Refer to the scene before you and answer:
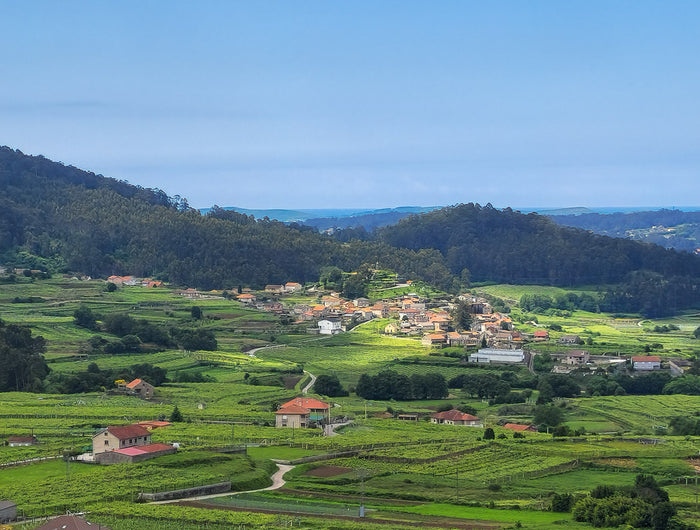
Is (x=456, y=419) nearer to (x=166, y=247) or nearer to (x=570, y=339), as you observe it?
(x=570, y=339)

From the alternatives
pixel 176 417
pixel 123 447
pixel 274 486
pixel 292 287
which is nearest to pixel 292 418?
pixel 176 417

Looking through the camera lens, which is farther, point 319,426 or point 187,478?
point 319,426

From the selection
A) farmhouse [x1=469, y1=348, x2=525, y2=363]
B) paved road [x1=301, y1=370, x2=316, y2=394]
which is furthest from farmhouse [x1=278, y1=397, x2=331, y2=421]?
farmhouse [x1=469, y1=348, x2=525, y2=363]

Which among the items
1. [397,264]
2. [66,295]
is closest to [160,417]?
[66,295]

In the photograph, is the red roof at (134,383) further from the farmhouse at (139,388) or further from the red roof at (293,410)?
the red roof at (293,410)

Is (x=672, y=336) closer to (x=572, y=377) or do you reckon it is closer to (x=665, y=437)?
(x=572, y=377)

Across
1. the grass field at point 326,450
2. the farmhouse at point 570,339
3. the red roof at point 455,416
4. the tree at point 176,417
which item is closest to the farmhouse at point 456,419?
the red roof at point 455,416
